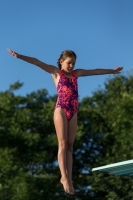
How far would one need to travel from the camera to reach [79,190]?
895 inches

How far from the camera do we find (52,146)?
73.0 ft

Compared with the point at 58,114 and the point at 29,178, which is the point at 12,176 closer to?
the point at 29,178

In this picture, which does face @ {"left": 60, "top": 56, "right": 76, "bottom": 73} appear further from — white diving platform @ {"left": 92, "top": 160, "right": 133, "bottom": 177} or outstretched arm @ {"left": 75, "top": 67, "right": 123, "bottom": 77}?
white diving platform @ {"left": 92, "top": 160, "right": 133, "bottom": 177}

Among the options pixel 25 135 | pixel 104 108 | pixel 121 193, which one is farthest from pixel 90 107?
pixel 121 193

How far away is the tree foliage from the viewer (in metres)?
20.2

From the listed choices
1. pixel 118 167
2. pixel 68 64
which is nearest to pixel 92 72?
pixel 68 64

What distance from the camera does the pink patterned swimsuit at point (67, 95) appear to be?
475cm

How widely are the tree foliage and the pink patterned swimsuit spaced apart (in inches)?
581

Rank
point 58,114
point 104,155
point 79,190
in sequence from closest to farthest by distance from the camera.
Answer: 1. point 58,114
2. point 79,190
3. point 104,155

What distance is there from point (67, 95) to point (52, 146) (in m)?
17.6

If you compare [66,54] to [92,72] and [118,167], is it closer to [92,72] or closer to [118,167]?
[92,72]

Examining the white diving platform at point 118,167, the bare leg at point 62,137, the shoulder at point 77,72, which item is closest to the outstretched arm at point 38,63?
the shoulder at point 77,72

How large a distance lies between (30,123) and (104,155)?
4.00m

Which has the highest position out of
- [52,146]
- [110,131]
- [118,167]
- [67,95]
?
[110,131]
